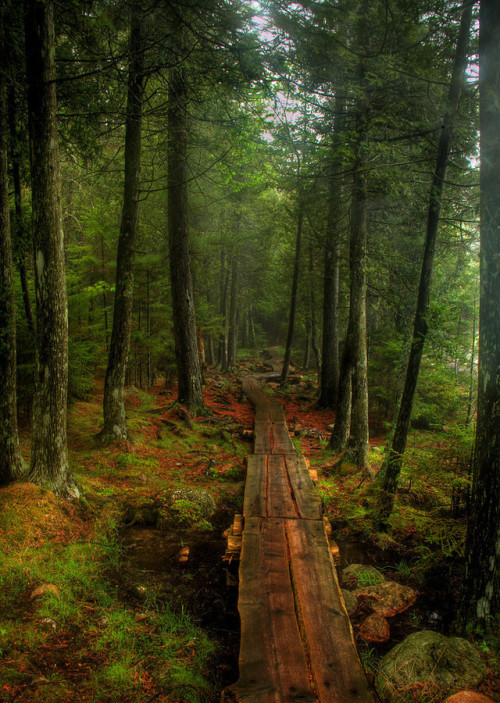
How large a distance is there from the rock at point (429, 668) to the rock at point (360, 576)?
1170mm

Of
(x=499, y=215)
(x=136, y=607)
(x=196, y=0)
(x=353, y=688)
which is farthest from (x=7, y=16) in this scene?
(x=353, y=688)

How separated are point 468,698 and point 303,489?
3369mm

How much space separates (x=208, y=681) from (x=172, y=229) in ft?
34.6

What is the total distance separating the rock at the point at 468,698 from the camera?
2.61 metres

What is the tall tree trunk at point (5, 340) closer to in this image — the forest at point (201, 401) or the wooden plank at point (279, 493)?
the forest at point (201, 401)

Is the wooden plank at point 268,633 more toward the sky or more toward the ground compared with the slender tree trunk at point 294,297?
more toward the ground

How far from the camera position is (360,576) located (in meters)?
4.61

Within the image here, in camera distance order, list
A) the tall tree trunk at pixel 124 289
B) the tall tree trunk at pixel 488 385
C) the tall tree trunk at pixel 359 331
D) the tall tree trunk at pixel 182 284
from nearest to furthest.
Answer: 1. the tall tree trunk at pixel 488 385
2. the tall tree trunk at pixel 124 289
3. the tall tree trunk at pixel 359 331
4. the tall tree trunk at pixel 182 284

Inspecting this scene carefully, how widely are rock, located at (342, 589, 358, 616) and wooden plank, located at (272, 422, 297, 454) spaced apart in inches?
154

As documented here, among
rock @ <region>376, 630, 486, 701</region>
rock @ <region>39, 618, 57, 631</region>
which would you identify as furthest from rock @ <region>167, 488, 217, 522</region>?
rock @ <region>376, 630, 486, 701</region>

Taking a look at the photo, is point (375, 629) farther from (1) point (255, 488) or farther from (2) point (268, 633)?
(1) point (255, 488)

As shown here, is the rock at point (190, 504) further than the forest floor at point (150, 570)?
Yes

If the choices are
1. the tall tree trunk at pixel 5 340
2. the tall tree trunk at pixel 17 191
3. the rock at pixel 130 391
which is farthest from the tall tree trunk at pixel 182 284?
the tall tree trunk at pixel 5 340

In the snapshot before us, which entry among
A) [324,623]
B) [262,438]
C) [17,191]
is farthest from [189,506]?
[17,191]
